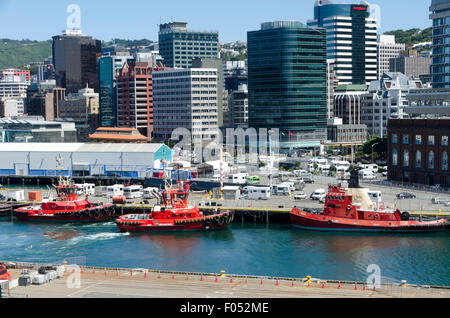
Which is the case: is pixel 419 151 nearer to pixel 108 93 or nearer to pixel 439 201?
pixel 439 201

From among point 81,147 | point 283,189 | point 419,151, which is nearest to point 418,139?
point 419,151

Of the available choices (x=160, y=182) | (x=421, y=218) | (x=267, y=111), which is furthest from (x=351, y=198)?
(x=267, y=111)

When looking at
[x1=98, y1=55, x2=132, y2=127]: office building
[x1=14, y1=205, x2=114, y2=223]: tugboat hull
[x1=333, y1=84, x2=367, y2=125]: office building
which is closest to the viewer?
[x1=14, y1=205, x2=114, y2=223]: tugboat hull

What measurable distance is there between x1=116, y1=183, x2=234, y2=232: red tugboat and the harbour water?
99 cm

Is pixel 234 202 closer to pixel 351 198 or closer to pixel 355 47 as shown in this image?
pixel 351 198

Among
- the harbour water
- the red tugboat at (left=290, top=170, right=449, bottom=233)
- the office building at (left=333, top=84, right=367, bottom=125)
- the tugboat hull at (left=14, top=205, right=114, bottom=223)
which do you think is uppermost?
the office building at (left=333, top=84, right=367, bottom=125)

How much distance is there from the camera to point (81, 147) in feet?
304

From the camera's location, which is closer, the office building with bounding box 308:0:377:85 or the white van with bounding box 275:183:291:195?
the white van with bounding box 275:183:291:195

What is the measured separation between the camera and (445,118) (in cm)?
6894

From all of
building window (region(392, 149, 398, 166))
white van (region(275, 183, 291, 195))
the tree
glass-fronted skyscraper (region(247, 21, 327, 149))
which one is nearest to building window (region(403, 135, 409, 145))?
building window (region(392, 149, 398, 166))

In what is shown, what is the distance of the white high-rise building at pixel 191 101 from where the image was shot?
14075 cm

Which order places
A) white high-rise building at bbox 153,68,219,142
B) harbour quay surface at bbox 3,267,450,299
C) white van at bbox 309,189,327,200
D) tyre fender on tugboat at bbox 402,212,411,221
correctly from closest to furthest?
1. harbour quay surface at bbox 3,267,450,299
2. tyre fender on tugboat at bbox 402,212,411,221
3. white van at bbox 309,189,327,200
4. white high-rise building at bbox 153,68,219,142

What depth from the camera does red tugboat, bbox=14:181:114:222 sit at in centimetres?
6256

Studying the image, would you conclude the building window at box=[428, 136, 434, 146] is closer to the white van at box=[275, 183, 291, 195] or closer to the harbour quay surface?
the white van at box=[275, 183, 291, 195]
